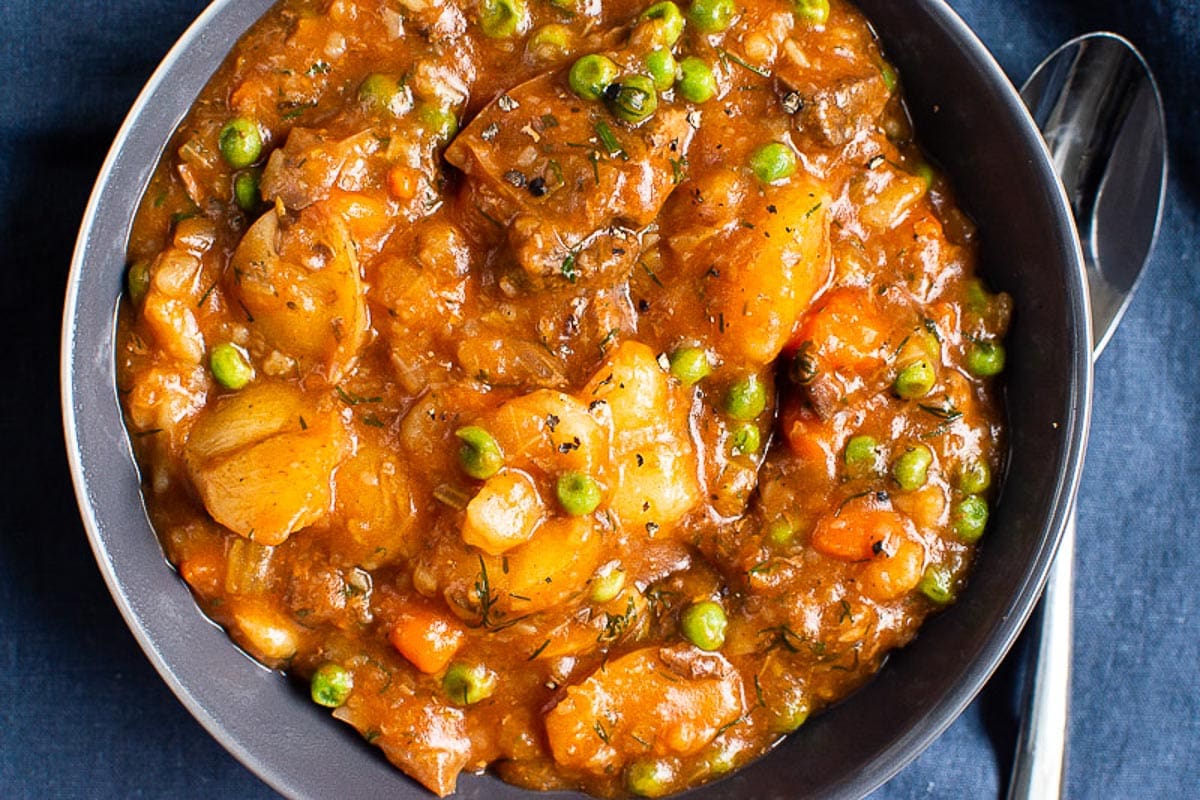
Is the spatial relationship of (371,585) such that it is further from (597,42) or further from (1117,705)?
(1117,705)

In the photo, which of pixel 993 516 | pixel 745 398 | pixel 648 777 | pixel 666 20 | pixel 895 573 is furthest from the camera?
pixel 993 516

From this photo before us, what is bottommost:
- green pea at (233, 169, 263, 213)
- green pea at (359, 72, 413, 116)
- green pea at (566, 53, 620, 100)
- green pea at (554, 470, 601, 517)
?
green pea at (554, 470, 601, 517)

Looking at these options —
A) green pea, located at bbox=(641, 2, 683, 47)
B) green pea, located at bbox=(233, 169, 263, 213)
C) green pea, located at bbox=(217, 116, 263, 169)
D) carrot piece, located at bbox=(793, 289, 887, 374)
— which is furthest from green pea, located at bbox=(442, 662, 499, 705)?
green pea, located at bbox=(641, 2, 683, 47)

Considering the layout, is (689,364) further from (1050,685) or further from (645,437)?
(1050,685)

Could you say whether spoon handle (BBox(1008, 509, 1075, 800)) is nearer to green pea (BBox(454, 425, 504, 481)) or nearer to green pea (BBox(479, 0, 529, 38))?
green pea (BBox(454, 425, 504, 481))

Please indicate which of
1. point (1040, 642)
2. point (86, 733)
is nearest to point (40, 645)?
point (86, 733)

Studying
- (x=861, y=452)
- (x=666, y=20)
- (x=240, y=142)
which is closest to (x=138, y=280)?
(x=240, y=142)

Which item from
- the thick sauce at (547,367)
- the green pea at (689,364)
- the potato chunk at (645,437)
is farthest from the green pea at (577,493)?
the green pea at (689,364)
